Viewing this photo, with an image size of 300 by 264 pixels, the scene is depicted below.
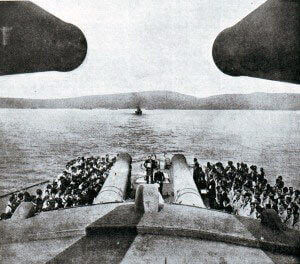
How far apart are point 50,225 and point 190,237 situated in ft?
8.99

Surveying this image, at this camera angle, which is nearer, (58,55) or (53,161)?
(58,55)

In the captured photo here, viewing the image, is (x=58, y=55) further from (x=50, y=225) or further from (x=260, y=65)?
(x=50, y=225)

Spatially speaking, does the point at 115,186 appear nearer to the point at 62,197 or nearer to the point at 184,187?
the point at 184,187

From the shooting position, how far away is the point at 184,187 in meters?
11.9

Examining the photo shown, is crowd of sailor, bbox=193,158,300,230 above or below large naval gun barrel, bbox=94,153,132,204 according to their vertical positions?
below

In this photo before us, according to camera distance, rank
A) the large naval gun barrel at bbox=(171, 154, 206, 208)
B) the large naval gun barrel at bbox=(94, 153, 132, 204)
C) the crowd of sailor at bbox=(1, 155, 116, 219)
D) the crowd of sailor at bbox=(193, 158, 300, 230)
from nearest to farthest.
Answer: the large naval gun barrel at bbox=(171, 154, 206, 208) < the large naval gun barrel at bbox=(94, 153, 132, 204) < the crowd of sailor at bbox=(1, 155, 116, 219) < the crowd of sailor at bbox=(193, 158, 300, 230)

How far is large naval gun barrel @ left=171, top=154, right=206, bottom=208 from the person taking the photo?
1029 cm

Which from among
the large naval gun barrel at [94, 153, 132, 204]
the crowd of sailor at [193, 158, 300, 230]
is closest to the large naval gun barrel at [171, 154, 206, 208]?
the crowd of sailor at [193, 158, 300, 230]

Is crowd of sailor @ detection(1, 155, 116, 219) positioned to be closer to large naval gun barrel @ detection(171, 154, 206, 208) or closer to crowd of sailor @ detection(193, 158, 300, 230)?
large naval gun barrel @ detection(171, 154, 206, 208)

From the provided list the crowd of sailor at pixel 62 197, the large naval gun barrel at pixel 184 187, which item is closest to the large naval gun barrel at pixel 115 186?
the crowd of sailor at pixel 62 197

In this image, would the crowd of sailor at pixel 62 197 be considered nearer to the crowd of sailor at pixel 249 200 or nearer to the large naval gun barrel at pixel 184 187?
the large naval gun barrel at pixel 184 187

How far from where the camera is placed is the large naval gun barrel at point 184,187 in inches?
405

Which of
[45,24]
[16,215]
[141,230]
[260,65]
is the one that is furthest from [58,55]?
[16,215]

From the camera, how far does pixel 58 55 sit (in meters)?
1.57
